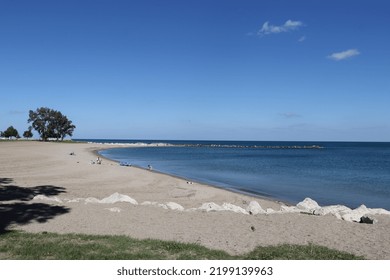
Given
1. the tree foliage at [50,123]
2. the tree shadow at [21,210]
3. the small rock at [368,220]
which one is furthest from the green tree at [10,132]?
the small rock at [368,220]

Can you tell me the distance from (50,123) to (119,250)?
132 meters

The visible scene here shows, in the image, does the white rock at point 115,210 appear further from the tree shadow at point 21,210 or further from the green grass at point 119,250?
the green grass at point 119,250

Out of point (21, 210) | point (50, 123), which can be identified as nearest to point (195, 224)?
point (21, 210)

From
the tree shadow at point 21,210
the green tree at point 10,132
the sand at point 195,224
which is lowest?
the sand at point 195,224

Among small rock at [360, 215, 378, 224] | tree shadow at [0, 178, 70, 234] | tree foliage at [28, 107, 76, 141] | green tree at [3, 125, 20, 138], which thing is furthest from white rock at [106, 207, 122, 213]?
green tree at [3, 125, 20, 138]

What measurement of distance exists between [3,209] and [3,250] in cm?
570

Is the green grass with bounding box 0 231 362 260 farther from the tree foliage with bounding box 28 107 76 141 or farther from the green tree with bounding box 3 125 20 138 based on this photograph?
the green tree with bounding box 3 125 20 138

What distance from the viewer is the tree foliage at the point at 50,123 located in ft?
414

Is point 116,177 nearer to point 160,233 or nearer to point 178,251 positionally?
point 160,233

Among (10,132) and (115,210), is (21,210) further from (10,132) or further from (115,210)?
(10,132)

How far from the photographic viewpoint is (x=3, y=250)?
8.20 metres

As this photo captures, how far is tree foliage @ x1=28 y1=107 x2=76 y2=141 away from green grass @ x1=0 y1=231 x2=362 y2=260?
128 m

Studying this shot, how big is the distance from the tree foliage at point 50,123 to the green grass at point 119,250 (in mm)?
127651

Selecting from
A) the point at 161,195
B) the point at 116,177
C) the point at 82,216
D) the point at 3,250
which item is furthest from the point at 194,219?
the point at 116,177
